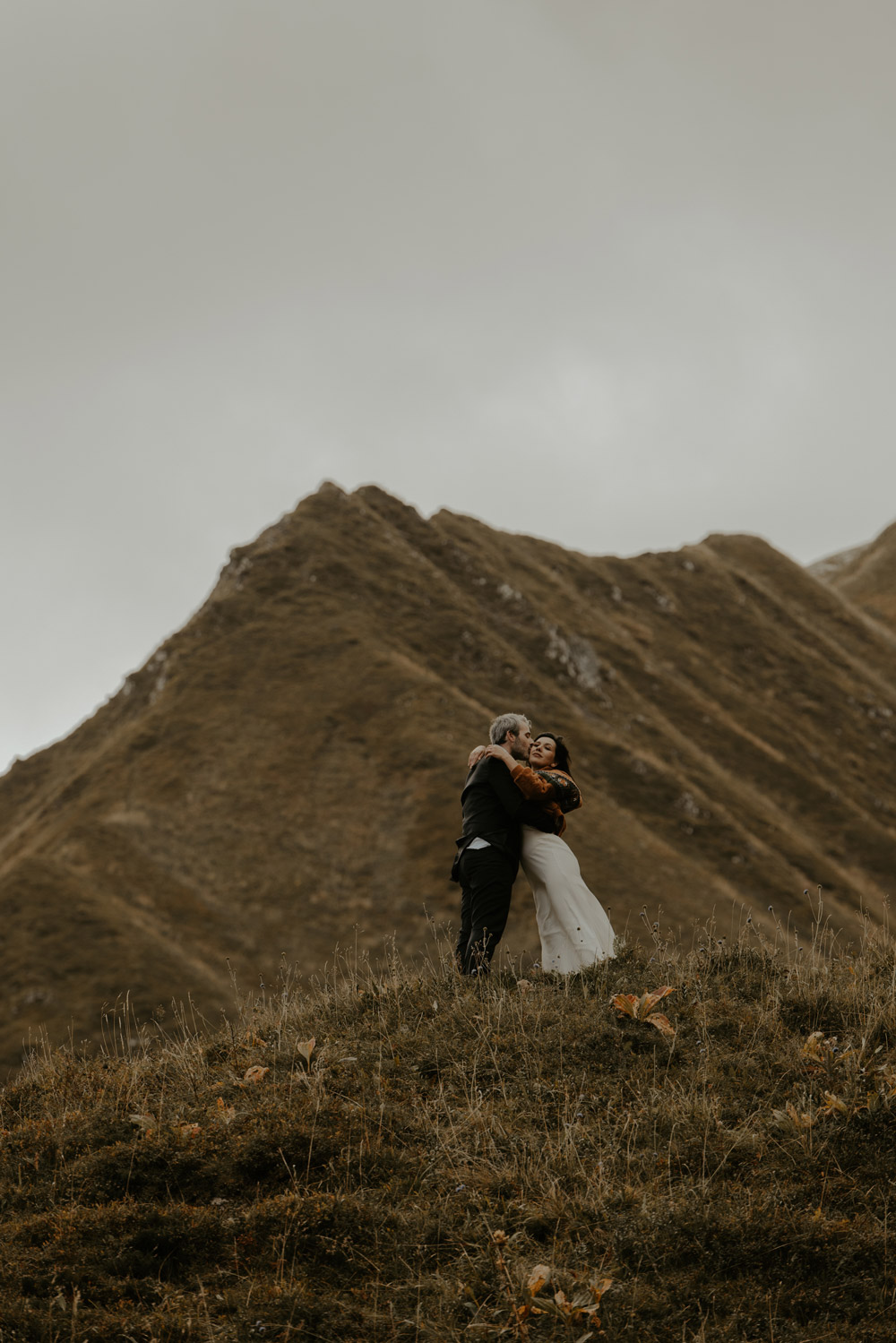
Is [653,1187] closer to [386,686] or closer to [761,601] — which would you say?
[386,686]

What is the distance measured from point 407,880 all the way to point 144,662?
24394 mm

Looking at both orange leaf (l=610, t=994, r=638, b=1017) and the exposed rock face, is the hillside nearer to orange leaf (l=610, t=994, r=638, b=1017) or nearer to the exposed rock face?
orange leaf (l=610, t=994, r=638, b=1017)

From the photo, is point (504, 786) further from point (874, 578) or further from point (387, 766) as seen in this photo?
point (874, 578)

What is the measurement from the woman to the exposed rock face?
67.4ft

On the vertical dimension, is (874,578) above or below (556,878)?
above

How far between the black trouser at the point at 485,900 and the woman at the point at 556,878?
0.30 metres

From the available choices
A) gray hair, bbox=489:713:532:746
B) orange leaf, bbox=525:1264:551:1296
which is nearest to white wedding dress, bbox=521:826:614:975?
gray hair, bbox=489:713:532:746

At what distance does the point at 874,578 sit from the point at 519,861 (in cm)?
11025

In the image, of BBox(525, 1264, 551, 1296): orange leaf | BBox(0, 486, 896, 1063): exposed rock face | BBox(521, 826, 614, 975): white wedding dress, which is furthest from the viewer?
BBox(0, 486, 896, 1063): exposed rock face

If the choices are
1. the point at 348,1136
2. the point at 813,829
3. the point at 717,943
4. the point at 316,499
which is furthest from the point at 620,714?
the point at 348,1136

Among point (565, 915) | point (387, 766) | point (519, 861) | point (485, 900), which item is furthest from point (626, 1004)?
A: point (387, 766)

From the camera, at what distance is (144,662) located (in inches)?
2313

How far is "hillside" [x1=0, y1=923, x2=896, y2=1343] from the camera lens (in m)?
4.46

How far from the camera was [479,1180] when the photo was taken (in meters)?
5.34
